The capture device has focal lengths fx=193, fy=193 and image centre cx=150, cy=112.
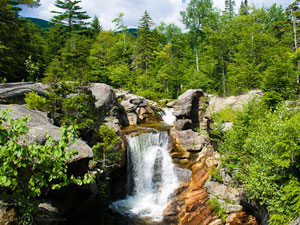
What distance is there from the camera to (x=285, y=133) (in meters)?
7.17

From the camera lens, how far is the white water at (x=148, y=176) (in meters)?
14.8

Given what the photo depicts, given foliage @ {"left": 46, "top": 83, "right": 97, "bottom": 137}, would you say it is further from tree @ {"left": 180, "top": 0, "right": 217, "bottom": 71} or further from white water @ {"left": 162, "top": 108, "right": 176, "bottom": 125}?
tree @ {"left": 180, "top": 0, "right": 217, "bottom": 71}

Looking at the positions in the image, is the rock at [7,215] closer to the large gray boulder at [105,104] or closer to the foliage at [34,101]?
the foliage at [34,101]

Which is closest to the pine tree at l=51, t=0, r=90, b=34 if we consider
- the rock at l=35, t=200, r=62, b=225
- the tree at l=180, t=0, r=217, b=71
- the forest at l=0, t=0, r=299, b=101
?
the forest at l=0, t=0, r=299, b=101

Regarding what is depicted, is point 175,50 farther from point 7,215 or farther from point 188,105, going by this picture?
point 7,215

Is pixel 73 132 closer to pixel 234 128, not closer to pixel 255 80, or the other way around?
pixel 234 128

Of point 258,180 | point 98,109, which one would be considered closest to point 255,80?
point 258,180

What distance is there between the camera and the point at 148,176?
659 inches

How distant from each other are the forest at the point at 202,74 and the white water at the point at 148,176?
4.35 metres

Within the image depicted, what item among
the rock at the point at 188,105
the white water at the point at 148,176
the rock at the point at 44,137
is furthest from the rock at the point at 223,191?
the rock at the point at 44,137

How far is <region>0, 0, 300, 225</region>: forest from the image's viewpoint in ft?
24.3

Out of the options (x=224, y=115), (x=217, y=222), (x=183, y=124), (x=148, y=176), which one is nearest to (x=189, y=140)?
(x=183, y=124)

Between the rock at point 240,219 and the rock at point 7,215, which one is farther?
the rock at point 240,219

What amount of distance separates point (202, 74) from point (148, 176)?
19.3 meters
